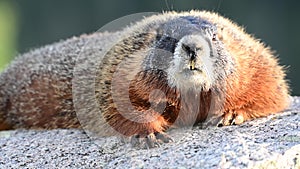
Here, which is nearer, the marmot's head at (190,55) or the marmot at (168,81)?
the marmot's head at (190,55)

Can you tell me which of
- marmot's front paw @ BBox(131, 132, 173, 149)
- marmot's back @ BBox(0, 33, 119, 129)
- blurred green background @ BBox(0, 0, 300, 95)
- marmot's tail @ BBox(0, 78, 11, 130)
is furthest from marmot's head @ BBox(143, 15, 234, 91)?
blurred green background @ BBox(0, 0, 300, 95)

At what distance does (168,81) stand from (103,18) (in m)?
6.20

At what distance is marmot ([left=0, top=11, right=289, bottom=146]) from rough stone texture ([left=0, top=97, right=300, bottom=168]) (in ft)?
0.31

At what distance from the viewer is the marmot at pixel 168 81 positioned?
3.02m

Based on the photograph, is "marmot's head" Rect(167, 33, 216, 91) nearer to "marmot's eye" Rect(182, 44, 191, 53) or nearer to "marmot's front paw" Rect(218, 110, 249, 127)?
"marmot's eye" Rect(182, 44, 191, 53)

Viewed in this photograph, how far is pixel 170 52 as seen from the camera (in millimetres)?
3057

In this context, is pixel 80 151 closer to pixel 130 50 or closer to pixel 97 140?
pixel 97 140

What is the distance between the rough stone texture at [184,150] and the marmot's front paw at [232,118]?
0.04 m

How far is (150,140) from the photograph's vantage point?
3000 millimetres

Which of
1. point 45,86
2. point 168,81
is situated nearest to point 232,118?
point 168,81

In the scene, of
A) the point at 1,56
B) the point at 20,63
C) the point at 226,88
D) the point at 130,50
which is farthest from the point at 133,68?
the point at 1,56

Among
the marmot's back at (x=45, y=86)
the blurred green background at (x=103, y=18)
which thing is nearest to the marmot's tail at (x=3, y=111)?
the marmot's back at (x=45, y=86)

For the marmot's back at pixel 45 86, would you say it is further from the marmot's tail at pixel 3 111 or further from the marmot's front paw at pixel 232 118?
the marmot's front paw at pixel 232 118

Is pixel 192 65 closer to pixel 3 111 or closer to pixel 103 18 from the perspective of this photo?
pixel 3 111
